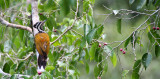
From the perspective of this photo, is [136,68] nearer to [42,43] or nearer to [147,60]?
[147,60]

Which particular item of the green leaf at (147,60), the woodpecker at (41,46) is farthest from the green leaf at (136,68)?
the woodpecker at (41,46)

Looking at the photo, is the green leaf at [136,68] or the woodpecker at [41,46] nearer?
the green leaf at [136,68]

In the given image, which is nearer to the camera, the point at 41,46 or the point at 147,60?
the point at 147,60

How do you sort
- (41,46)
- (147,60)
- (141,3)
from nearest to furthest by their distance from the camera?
(147,60) → (141,3) → (41,46)

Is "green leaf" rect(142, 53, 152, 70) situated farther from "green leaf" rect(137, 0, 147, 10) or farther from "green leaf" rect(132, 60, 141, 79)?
"green leaf" rect(137, 0, 147, 10)

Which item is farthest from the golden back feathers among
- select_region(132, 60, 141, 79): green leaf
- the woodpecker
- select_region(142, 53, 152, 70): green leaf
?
select_region(142, 53, 152, 70): green leaf

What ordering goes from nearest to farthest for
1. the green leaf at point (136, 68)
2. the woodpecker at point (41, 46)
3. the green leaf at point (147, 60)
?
the green leaf at point (147, 60), the green leaf at point (136, 68), the woodpecker at point (41, 46)

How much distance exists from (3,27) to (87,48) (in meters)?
0.98

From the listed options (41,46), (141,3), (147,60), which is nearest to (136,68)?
(147,60)

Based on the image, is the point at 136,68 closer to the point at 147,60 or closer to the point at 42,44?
the point at 147,60

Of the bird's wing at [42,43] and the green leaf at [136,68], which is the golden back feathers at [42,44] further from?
the green leaf at [136,68]

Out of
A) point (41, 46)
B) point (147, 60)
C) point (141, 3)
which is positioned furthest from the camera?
point (41, 46)

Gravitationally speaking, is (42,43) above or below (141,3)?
below

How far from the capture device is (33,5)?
2.71 metres
